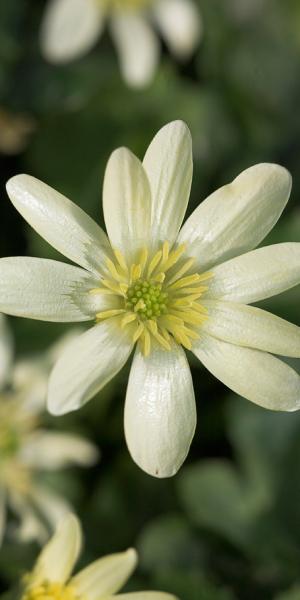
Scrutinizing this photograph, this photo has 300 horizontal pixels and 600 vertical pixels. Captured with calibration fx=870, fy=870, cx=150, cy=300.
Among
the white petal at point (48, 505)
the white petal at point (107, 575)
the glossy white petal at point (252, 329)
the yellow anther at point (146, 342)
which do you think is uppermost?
the yellow anther at point (146, 342)

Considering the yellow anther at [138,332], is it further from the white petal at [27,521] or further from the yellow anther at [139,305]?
the white petal at [27,521]

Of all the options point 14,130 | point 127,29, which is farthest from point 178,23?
point 14,130

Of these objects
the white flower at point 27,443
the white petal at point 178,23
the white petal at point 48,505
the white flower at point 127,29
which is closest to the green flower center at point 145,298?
the white flower at point 27,443

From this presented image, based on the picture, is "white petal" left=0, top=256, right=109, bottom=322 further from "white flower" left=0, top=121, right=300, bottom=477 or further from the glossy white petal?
the glossy white petal

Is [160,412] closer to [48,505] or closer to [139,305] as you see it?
[139,305]

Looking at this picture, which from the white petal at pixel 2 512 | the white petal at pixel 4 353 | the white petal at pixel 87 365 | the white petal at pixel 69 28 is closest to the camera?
the white petal at pixel 87 365

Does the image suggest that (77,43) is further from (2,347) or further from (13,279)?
(13,279)

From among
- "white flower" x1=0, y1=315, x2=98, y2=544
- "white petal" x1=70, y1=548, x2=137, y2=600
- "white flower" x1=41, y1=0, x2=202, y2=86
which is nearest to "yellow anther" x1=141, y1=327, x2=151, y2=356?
"white petal" x1=70, y1=548, x2=137, y2=600
